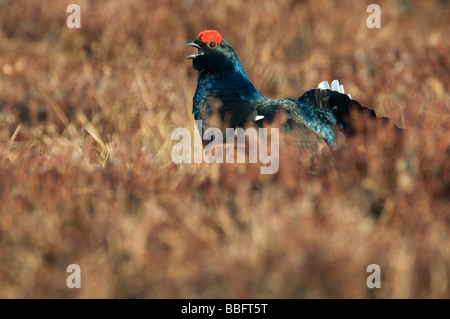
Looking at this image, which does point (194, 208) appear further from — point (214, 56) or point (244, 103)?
point (214, 56)

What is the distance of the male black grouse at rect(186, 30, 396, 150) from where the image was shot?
4.01 meters

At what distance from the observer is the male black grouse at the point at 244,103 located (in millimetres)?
4012

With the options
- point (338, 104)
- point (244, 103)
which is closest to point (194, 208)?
point (244, 103)

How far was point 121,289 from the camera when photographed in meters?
2.64

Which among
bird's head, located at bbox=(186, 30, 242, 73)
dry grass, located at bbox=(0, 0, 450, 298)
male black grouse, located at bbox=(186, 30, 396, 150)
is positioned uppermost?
bird's head, located at bbox=(186, 30, 242, 73)

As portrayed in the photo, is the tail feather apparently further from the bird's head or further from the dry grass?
the bird's head

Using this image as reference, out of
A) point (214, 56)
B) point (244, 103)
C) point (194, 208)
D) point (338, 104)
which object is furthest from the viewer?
point (338, 104)

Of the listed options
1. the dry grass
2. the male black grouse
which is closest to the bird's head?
the male black grouse

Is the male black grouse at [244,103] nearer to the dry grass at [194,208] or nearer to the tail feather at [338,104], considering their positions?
the tail feather at [338,104]

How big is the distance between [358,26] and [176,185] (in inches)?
156

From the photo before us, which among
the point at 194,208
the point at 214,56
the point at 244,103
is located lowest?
the point at 194,208

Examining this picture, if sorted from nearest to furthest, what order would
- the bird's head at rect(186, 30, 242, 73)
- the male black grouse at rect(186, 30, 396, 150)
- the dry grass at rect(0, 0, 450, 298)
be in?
the dry grass at rect(0, 0, 450, 298) → the male black grouse at rect(186, 30, 396, 150) → the bird's head at rect(186, 30, 242, 73)

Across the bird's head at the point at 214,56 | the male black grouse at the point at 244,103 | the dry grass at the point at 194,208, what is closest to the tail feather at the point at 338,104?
the male black grouse at the point at 244,103

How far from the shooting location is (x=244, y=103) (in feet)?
13.4
